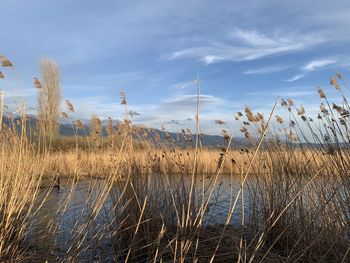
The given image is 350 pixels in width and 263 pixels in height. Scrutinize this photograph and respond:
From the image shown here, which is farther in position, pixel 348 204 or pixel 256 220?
pixel 256 220

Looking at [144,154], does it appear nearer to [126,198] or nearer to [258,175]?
[126,198]

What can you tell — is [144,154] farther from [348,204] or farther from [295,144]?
[348,204]

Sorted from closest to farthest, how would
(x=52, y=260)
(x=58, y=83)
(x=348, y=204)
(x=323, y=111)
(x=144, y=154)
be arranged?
1. (x=52, y=260)
2. (x=348, y=204)
3. (x=323, y=111)
4. (x=144, y=154)
5. (x=58, y=83)

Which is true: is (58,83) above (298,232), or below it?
above

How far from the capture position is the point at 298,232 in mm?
3432

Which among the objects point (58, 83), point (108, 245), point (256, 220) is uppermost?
point (58, 83)

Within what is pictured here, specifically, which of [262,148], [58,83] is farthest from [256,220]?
[58,83]

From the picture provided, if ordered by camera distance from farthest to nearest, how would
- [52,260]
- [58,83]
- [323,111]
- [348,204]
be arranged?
[58,83], [323,111], [348,204], [52,260]

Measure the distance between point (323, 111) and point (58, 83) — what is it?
29891 mm

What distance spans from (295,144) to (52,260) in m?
2.68

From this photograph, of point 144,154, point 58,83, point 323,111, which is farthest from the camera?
point 58,83

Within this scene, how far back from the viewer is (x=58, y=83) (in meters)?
30.8

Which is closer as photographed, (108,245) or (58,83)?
(108,245)

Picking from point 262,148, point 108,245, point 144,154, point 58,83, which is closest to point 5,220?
point 108,245
